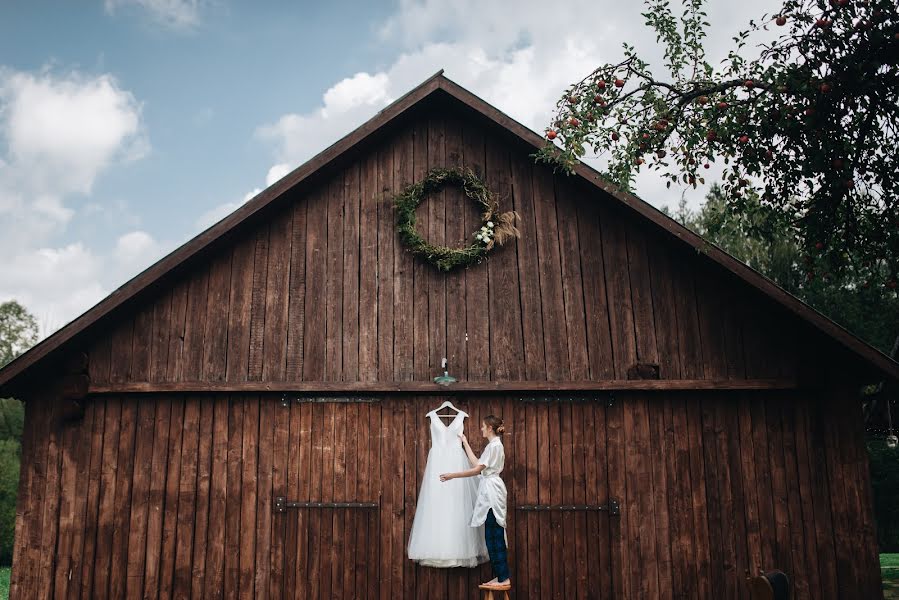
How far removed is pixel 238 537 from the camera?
23.4 feet

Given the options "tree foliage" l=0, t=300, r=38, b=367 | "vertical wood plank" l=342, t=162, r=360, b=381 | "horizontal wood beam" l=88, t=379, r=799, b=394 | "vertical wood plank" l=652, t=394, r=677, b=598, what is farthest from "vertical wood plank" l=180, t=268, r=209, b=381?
"tree foliage" l=0, t=300, r=38, b=367

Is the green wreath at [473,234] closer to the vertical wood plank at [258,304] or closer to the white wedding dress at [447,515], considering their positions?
the vertical wood plank at [258,304]

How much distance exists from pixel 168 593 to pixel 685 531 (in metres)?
5.21

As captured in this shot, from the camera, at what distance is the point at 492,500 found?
20.8ft

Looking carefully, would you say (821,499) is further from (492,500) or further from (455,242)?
(455,242)

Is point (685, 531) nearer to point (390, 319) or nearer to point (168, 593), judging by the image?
point (390, 319)

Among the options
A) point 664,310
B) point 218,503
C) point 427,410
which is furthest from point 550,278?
point 218,503

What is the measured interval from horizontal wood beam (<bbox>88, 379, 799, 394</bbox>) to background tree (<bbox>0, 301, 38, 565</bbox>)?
11.4 meters

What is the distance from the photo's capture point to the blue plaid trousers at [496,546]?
20.6ft

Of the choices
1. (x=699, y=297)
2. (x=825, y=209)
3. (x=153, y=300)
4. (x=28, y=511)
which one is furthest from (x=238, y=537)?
(x=825, y=209)

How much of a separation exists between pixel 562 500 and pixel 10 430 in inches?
1070

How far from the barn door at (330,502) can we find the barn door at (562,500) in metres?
1.49

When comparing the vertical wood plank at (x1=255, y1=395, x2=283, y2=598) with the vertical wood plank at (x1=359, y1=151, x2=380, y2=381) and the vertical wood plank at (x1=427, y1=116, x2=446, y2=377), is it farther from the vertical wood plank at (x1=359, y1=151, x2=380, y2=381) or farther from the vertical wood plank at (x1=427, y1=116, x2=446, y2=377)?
the vertical wood plank at (x1=427, y1=116, x2=446, y2=377)

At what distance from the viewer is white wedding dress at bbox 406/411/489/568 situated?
659 centimetres
